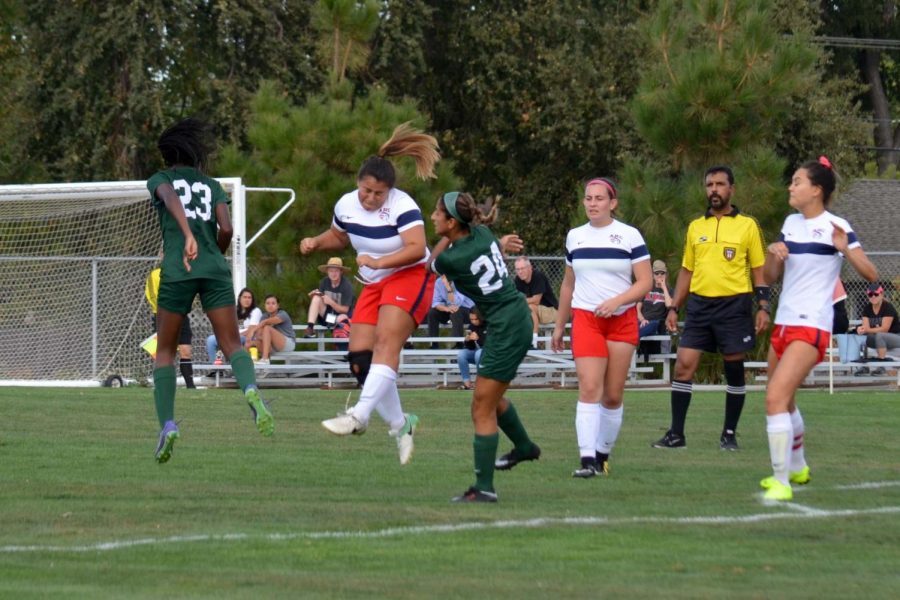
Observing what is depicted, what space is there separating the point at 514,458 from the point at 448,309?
43.5ft

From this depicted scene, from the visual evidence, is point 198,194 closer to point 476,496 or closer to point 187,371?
point 476,496

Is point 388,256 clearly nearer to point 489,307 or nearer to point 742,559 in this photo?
point 489,307

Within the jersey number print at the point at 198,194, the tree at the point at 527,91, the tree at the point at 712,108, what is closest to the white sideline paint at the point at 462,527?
the jersey number print at the point at 198,194

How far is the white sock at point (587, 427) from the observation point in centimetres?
970

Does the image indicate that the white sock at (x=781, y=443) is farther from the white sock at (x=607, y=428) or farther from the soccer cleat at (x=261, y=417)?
the soccer cleat at (x=261, y=417)

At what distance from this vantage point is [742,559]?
21.5ft

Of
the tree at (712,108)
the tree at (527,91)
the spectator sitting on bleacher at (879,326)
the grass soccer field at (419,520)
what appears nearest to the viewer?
the grass soccer field at (419,520)

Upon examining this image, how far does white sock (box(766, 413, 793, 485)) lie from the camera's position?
27.9 feet

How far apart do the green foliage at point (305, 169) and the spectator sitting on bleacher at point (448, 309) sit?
2136 millimetres

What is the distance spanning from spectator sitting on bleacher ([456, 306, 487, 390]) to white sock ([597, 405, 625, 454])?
10.6 m

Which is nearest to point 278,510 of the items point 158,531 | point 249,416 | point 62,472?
point 158,531

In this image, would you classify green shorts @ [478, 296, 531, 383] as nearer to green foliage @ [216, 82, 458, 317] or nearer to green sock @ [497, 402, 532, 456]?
green sock @ [497, 402, 532, 456]

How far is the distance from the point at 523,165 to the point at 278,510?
107ft

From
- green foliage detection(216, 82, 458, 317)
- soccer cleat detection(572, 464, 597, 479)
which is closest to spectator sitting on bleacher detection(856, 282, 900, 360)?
green foliage detection(216, 82, 458, 317)
